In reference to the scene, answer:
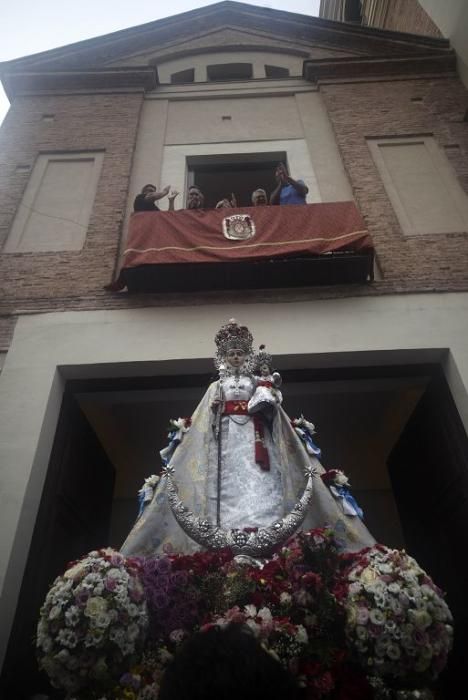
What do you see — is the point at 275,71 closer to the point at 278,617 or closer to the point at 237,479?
the point at 237,479

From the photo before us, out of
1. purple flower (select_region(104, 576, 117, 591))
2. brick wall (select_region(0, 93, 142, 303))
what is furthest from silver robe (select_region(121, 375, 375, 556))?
brick wall (select_region(0, 93, 142, 303))

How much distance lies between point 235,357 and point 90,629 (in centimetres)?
252

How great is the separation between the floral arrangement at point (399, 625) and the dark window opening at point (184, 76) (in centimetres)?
1060

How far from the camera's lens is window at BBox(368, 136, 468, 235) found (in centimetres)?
703

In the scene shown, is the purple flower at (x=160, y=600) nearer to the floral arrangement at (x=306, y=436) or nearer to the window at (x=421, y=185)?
the floral arrangement at (x=306, y=436)

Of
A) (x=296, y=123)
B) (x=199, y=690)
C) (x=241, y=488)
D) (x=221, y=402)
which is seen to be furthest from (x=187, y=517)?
(x=296, y=123)

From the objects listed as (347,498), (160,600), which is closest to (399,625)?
(160,600)

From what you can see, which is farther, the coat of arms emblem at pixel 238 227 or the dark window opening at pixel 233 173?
the dark window opening at pixel 233 173

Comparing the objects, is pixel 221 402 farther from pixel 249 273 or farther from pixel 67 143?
pixel 67 143

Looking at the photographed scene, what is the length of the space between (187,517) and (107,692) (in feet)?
3.88

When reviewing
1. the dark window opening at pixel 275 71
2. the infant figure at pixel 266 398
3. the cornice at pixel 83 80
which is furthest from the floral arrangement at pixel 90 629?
the dark window opening at pixel 275 71

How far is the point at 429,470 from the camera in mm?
5895

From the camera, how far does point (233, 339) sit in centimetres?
465

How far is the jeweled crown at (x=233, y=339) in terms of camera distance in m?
4.62
